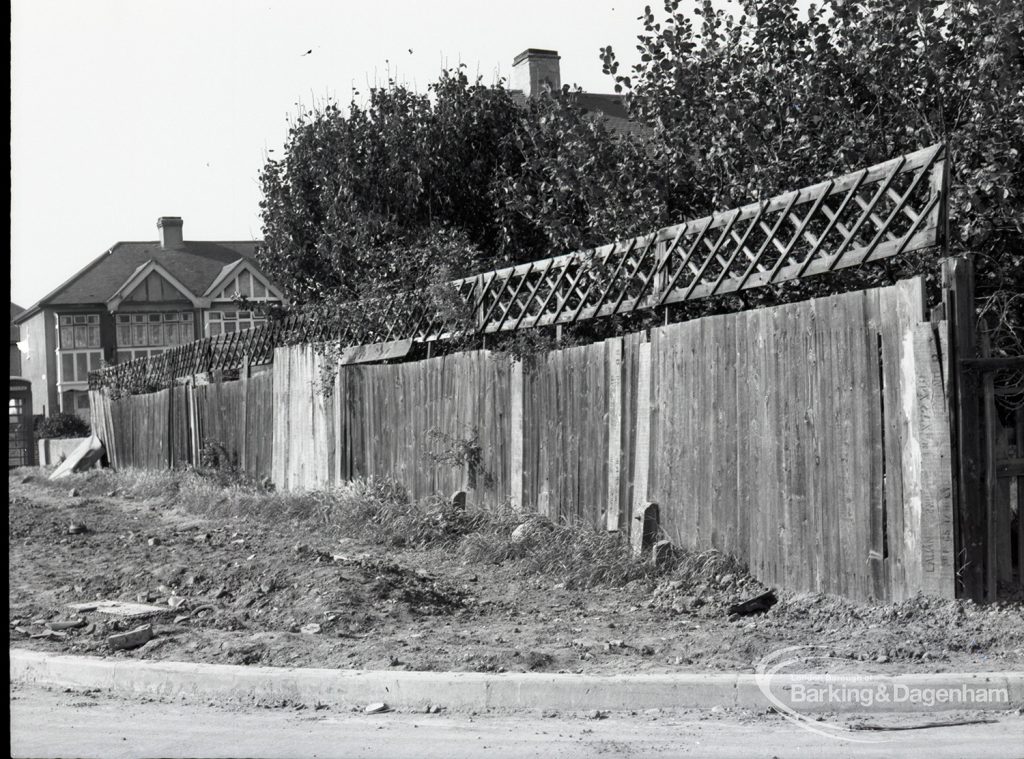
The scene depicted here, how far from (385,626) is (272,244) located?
47.2 feet

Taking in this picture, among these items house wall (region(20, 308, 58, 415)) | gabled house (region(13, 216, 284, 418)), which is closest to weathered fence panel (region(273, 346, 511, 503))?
gabled house (region(13, 216, 284, 418))

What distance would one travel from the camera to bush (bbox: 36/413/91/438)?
4531cm

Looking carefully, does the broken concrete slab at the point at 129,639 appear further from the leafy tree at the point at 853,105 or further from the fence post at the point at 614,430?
the leafy tree at the point at 853,105

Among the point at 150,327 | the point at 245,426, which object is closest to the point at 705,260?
the point at 245,426

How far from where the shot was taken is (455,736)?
5469mm

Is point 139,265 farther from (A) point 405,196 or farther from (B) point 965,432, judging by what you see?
(B) point 965,432

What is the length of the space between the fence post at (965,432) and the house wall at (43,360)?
185ft

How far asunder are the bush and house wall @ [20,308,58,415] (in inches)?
465

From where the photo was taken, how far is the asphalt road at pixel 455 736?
5062 millimetres

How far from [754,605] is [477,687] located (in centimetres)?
238

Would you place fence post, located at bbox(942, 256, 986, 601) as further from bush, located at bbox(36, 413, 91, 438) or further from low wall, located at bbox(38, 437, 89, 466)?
bush, located at bbox(36, 413, 91, 438)

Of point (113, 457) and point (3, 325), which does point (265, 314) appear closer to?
point (113, 457)

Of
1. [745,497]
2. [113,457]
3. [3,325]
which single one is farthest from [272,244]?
[3,325]

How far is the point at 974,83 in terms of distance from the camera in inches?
387
